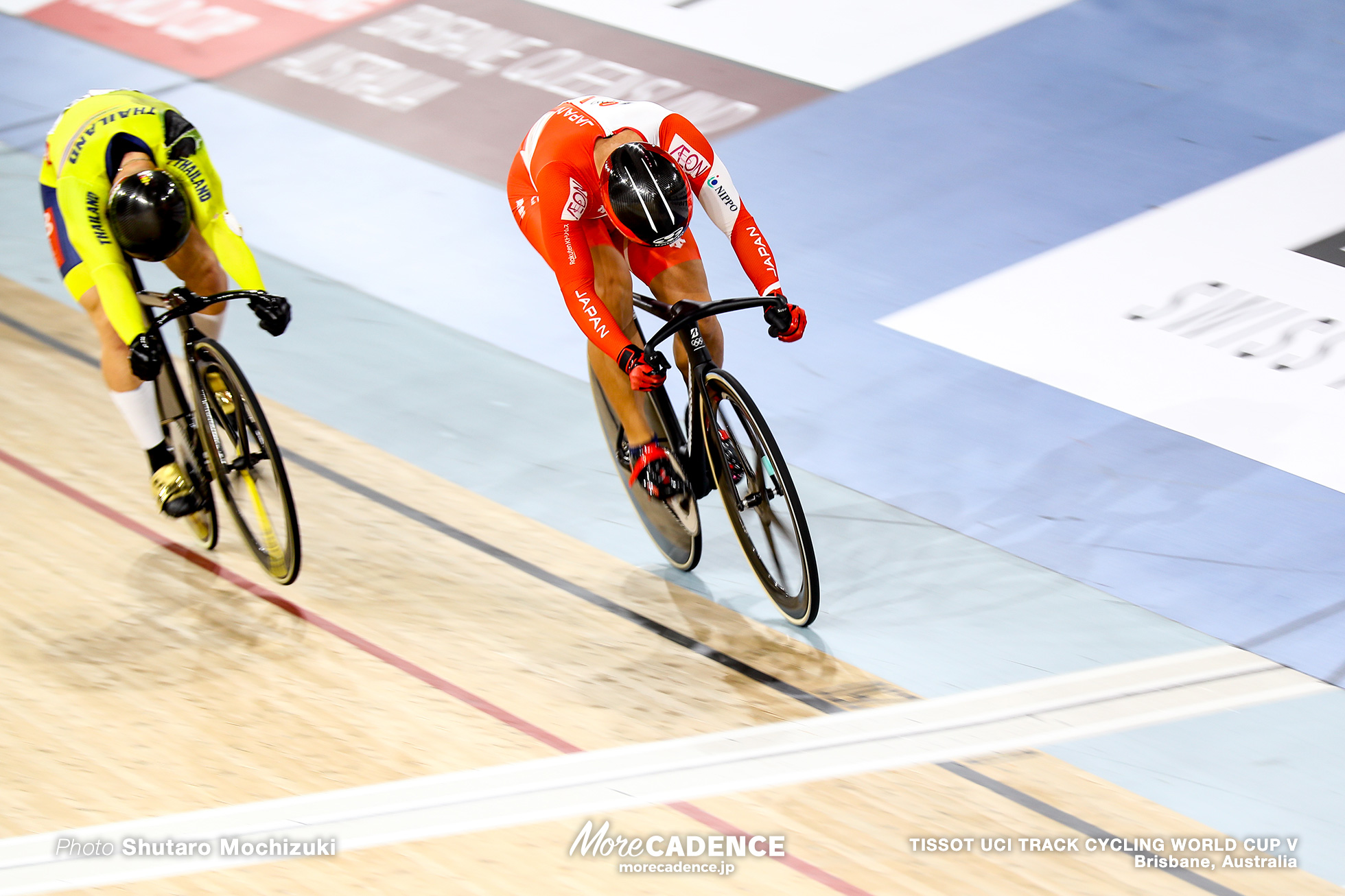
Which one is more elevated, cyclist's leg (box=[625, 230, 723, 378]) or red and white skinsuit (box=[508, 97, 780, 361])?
red and white skinsuit (box=[508, 97, 780, 361])

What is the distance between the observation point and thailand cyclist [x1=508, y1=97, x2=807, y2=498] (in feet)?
10.5

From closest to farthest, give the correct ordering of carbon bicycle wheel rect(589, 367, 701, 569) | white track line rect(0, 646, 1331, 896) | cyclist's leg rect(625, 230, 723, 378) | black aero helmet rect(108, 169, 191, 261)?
1. white track line rect(0, 646, 1331, 896)
2. black aero helmet rect(108, 169, 191, 261)
3. cyclist's leg rect(625, 230, 723, 378)
4. carbon bicycle wheel rect(589, 367, 701, 569)

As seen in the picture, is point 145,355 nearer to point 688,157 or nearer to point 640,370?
point 640,370

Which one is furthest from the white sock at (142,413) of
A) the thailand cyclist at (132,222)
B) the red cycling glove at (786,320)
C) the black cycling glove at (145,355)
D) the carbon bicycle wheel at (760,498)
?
the red cycling glove at (786,320)

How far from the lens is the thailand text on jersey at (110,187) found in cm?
354

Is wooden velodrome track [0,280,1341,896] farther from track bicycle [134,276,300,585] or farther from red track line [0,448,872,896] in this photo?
track bicycle [134,276,300,585]

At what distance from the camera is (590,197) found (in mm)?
3354

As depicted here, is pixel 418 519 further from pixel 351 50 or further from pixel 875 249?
pixel 351 50

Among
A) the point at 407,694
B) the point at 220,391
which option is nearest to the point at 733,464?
the point at 407,694

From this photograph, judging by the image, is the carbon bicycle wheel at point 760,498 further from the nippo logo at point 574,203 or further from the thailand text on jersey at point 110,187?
the thailand text on jersey at point 110,187

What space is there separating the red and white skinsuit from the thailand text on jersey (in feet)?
2.75

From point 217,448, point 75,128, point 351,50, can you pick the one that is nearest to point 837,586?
point 217,448

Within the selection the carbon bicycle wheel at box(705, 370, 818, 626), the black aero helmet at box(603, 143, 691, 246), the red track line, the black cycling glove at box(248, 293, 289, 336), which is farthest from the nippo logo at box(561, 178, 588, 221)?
the red track line

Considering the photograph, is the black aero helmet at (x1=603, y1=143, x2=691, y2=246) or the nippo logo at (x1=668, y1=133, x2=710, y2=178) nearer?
the black aero helmet at (x1=603, y1=143, x2=691, y2=246)
